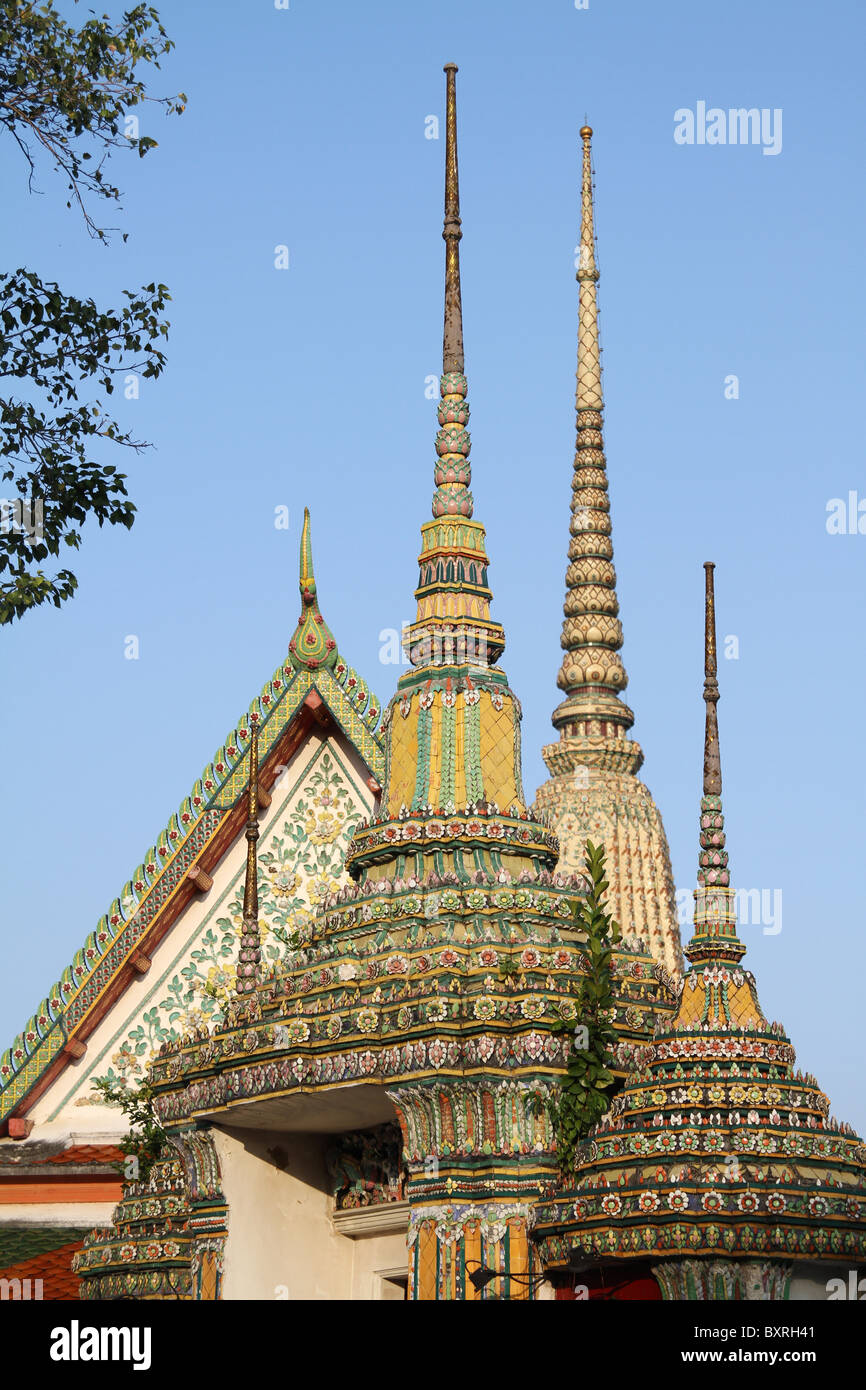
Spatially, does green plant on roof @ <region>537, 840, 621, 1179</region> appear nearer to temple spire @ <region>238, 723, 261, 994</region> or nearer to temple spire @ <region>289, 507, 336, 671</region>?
temple spire @ <region>238, 723, 261, 994</region>

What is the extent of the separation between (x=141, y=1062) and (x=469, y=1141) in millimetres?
11003

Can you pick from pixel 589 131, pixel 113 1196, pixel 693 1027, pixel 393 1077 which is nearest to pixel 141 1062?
pixel 113 1196

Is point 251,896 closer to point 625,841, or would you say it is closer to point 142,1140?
point 142,1140

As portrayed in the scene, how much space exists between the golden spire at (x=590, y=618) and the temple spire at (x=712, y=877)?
21.4 meters

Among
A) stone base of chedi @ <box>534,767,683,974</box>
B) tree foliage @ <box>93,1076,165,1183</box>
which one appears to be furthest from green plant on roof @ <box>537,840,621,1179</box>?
stone base of chedi @ <box>534,767,683,974</box>

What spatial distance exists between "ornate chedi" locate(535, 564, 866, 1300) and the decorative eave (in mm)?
11600

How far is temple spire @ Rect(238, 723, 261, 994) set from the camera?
26422 millimetres

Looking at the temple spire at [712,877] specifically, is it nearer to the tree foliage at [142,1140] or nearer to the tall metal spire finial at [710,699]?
the tall metal spire finial at [710,699]

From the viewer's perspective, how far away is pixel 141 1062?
3069cm

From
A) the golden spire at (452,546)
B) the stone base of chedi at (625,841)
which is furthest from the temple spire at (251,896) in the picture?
the stone base of chedi at (625,841)

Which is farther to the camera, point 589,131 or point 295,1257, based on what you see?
point 589,131
